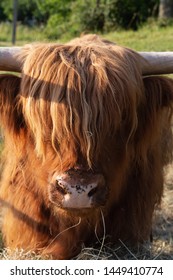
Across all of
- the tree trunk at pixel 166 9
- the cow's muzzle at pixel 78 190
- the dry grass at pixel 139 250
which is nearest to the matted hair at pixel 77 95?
the cow's muzzle at pixel 78 190

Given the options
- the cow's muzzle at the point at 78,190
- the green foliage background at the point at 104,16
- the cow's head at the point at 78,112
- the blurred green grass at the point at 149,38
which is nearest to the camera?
the cow's muzzle at the point at 78,190

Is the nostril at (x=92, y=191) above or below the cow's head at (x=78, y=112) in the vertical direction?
below

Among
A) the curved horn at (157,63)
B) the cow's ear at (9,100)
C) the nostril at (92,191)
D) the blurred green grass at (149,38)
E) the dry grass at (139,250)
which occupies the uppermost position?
the curved horn at (157,63)

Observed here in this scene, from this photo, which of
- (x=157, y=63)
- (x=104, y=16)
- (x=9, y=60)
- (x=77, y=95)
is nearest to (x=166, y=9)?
(x=104, y=16)

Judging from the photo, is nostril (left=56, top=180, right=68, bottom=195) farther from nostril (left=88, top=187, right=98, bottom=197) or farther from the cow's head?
nostril (left=88, top=187, right=98, bottom=197)

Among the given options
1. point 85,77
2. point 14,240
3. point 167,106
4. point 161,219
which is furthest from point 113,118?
point 161,219

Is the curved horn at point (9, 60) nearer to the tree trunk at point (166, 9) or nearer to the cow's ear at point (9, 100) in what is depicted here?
the cow's ear at point (9, 100)

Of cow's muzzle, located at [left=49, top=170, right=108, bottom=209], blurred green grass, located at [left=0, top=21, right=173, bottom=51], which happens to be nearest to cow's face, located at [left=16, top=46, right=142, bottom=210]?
cow's muzzle, located at [left=49, top=170, right=108, bottom=209]

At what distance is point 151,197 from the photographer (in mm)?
3465

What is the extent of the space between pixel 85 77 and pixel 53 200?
633 millimetres

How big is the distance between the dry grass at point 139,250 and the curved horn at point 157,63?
1.02 meters

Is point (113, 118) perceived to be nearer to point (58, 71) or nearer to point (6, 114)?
point (58, 71)

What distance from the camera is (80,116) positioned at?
2.80 m

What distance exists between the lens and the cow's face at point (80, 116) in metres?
2.67
